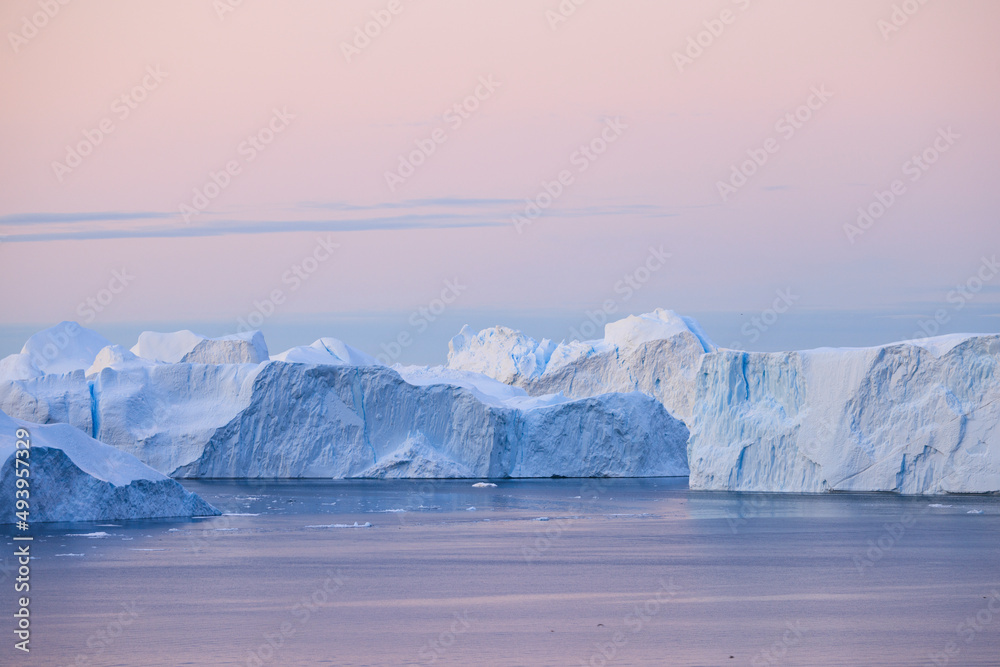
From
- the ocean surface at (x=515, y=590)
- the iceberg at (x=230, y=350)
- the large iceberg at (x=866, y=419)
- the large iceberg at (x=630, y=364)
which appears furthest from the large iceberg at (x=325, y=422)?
the ocean surface at (x=515, y=590)

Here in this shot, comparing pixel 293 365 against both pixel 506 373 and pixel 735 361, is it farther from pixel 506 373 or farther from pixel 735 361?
pixel 506 373

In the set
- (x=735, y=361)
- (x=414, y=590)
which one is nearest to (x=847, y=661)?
(x=414, y=590)

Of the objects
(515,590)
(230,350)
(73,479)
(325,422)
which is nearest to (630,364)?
(230,350)

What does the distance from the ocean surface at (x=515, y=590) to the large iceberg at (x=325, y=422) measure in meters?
15.6

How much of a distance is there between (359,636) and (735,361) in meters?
24.0

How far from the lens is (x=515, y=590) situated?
42.9 feet

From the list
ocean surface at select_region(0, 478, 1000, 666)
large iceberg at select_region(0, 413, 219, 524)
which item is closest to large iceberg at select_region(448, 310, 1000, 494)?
ocean surface at select_region(0, 478, 1000, 666)

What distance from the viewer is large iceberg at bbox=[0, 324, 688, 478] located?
130 ft

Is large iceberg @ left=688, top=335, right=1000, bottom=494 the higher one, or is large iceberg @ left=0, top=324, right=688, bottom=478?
large iceberg @ left=688, top=335, right=1000, bottom=494

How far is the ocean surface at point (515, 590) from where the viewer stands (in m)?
9.47

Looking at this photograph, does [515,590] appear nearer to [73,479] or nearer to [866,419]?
[73,479]

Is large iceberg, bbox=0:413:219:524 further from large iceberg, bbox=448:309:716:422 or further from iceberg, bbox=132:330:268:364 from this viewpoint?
large iceberg, bbox=448:309:716:422

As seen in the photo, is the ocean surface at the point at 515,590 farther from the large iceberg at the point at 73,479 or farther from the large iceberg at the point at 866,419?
the large iceberg at the point at 866,419

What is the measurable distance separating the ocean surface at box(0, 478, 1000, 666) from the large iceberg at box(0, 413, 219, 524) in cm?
54
